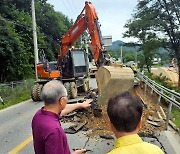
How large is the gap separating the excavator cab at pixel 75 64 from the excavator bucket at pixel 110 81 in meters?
8.00

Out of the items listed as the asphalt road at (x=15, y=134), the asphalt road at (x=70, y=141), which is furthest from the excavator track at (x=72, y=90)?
the asphalt road at (x=70, y=141)

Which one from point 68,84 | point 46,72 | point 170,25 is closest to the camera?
point 68,84

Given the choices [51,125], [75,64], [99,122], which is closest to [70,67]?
[75,64]

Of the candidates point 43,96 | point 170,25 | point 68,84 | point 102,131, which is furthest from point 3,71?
point 43,96

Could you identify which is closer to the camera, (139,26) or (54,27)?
(139,26)

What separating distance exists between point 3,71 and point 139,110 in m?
29.2

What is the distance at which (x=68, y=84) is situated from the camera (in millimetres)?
16844

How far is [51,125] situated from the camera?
3.01m

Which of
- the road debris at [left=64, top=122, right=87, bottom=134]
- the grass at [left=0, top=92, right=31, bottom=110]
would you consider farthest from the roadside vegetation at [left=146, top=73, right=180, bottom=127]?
the grass at [left=0, top=92, right=31, bottom=110]

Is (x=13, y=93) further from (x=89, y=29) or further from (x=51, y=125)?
(x=51, y=125)

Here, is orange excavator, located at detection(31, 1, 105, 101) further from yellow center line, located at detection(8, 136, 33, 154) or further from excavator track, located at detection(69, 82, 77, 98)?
yellow center line, located at detection(8, 136, 33, 154)

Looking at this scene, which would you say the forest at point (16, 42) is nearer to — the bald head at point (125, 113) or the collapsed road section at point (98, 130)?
the collapsed road section at point (98, 130)

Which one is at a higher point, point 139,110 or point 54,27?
point 54,27

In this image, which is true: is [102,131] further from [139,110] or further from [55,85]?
[139,110]
